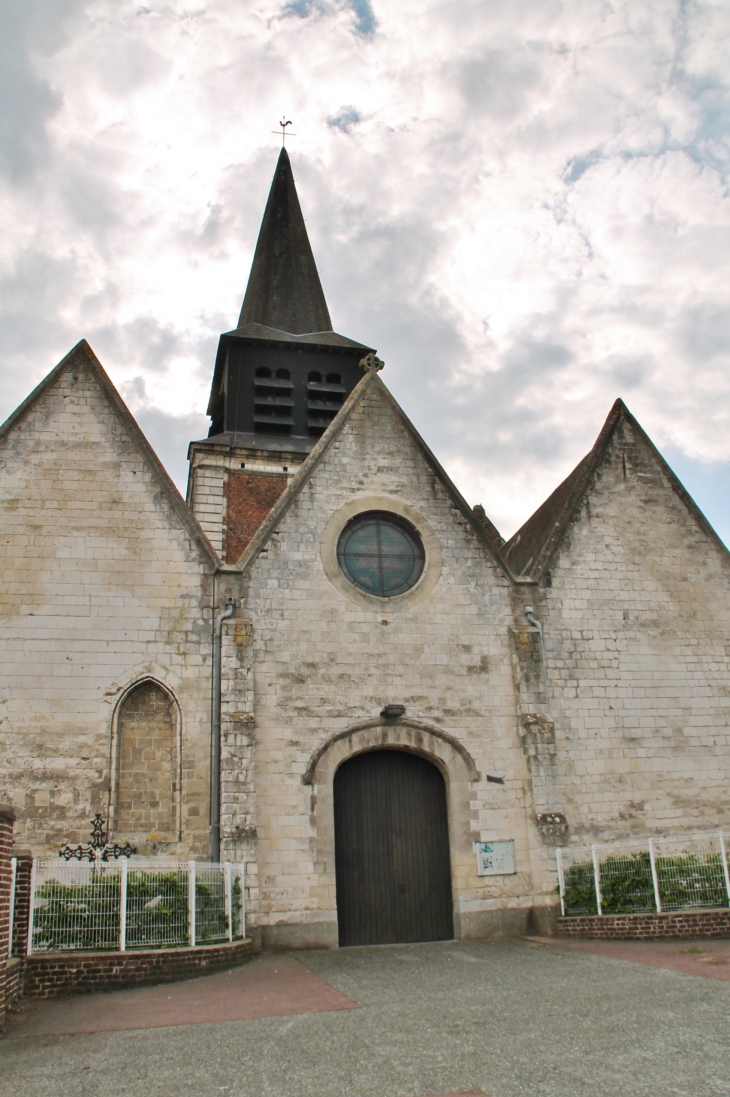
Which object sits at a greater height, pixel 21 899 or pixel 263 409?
pixel 263 409

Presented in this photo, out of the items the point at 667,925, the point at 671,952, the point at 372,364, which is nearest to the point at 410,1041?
the point at 671,952

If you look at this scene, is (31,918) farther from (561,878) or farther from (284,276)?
(284,276)

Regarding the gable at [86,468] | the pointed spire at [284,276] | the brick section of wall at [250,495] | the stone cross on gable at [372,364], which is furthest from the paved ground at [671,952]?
the pointed spire at [284,276]

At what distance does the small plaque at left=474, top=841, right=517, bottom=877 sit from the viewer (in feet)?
40.0

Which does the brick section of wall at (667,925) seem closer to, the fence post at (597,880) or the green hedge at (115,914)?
the fence post at (597,880)

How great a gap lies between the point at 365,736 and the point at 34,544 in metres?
5.60

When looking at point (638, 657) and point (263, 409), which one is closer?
point (638, 657)

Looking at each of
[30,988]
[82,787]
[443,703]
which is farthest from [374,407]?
[30,988]

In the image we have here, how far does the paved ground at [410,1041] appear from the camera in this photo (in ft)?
17.6

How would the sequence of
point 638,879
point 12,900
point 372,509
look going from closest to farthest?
1. point 12,900
2. point 638,879
3. point 372,509

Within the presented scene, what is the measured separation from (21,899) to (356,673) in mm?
5566

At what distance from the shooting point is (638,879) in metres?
11.6

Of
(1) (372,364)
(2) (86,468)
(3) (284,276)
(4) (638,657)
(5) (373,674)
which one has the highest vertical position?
(3) (284,276)

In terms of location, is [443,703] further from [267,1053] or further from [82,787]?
[267,1053]
